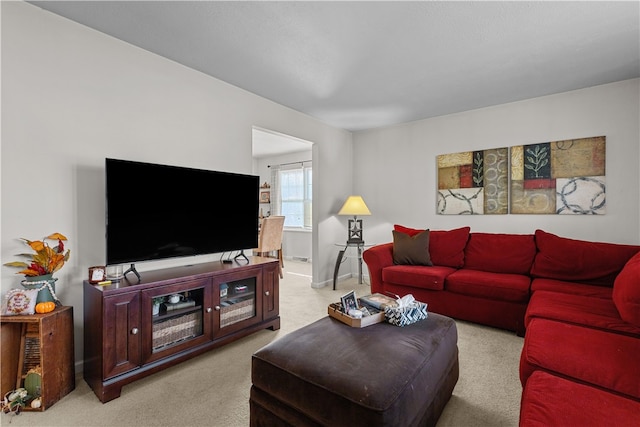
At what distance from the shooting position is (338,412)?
1.17 meters

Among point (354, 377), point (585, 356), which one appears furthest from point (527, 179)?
point (354, 377)

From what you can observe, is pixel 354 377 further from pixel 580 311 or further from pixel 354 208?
pixel 354 208

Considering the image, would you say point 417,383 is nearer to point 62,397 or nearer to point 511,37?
point 62,397

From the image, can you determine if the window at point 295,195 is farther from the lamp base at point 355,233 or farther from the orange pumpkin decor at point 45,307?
the orange pumpkin decor at point 45,307

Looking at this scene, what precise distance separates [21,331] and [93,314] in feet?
1.21

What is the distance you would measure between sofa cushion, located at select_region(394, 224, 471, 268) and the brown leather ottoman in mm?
1832

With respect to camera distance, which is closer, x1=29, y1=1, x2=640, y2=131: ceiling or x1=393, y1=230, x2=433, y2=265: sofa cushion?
x1=29, y1=1, x2=640, y2=131: ceiling

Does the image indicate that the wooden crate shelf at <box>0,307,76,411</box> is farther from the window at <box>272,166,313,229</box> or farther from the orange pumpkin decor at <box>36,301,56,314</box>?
the window at <box>272,166,313,229</box>

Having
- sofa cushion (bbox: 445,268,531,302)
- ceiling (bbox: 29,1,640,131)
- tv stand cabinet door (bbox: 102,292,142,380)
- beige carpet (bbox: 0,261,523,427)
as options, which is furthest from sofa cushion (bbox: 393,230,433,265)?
tv stand cabinet door (bbox: 102,292,142,380)

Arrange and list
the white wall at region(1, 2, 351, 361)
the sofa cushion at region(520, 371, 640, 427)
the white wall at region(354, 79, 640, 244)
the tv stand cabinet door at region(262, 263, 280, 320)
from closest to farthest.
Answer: the sofa cushion at region(520, 371, 640, 427), the white wall at region(1, 2, 351, 361), the tv stand cabinet door at region(262, 263, 280, 320), the white wall at region(354, 79, 640, 244)

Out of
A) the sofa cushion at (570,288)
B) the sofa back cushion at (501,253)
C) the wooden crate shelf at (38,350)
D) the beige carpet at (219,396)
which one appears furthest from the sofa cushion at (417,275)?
the wooden crate shelf at (38,350)

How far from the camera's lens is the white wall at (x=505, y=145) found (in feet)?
9.78

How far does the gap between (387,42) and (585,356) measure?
88.5 inches

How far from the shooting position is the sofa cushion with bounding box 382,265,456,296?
9.93 ft
